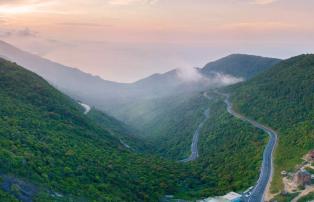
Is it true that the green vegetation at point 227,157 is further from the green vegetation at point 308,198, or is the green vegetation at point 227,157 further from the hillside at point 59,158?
the green vegetation at point 308,198

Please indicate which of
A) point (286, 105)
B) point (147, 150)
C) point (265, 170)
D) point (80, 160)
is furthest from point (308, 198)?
point (147, 150)

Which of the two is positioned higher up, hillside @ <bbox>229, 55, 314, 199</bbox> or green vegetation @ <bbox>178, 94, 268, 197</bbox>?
hillside @ <bbox>229, 55, 314, 199</bbox>

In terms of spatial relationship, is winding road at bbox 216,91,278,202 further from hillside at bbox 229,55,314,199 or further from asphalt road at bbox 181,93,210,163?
asphalt road at bbox 181,93,210,163

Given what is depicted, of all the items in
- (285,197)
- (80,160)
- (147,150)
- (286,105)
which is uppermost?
(286,105)

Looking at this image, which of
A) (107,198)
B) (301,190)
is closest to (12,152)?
(107,198)

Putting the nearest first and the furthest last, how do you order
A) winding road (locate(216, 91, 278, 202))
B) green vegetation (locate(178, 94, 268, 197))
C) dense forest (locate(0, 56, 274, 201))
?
dense forest (locate(0, 56, 274, 201)) < winding road (locate(216, 91, 278, 202)) < green vegetation (locate(178, 94, 268, 197))

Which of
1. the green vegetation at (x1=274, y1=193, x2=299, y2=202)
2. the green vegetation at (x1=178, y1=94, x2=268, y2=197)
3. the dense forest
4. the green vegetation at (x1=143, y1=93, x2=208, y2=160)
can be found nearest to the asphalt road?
the green vegetation at (x1=143, y1=93, x2=208, y2=160)

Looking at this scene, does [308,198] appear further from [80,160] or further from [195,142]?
[195,142]
